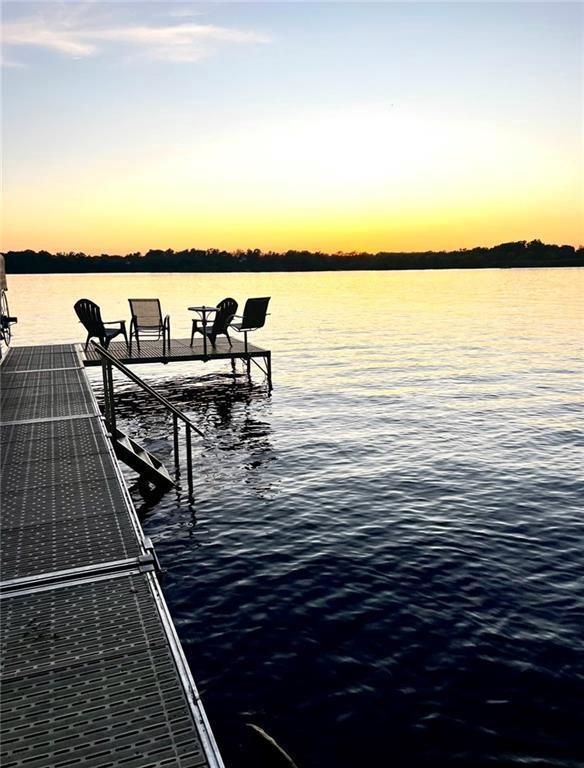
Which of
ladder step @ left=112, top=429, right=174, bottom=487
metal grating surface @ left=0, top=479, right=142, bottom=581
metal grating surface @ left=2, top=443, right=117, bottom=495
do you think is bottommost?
ladder step @ left=112, top=429, right=174, bottom=487

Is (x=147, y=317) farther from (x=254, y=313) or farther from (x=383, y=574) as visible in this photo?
(x=383, y=574)

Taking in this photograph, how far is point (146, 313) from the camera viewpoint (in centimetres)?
2042

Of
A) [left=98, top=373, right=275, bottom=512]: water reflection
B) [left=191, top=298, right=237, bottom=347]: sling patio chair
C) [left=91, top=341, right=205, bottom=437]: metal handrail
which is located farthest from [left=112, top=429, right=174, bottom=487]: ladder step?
[left=191, top=298, right=237, bottom=347]: sling patio chair

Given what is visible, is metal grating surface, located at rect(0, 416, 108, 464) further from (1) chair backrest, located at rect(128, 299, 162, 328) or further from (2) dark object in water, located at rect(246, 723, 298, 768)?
(1) chair backrest, located at rect(128, 299, 162, 328)

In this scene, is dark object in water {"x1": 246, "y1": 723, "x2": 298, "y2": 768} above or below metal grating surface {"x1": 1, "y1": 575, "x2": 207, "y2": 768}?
below

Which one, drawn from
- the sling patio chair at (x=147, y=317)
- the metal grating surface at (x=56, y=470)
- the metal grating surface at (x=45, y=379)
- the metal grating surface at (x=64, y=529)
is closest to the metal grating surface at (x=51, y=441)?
the metal grating surface at (x=56, y=470)

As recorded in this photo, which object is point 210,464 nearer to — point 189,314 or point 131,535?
point 131,535

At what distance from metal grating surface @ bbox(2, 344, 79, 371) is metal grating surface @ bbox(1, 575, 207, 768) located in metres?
11.4

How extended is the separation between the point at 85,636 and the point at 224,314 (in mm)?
15499

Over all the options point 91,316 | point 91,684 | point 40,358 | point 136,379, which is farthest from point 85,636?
point 91,316

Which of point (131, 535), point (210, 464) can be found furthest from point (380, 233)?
point (131, 535)

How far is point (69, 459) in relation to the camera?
26.2 ft

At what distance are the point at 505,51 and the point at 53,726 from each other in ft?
91.4

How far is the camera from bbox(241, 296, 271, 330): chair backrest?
18.9 m
